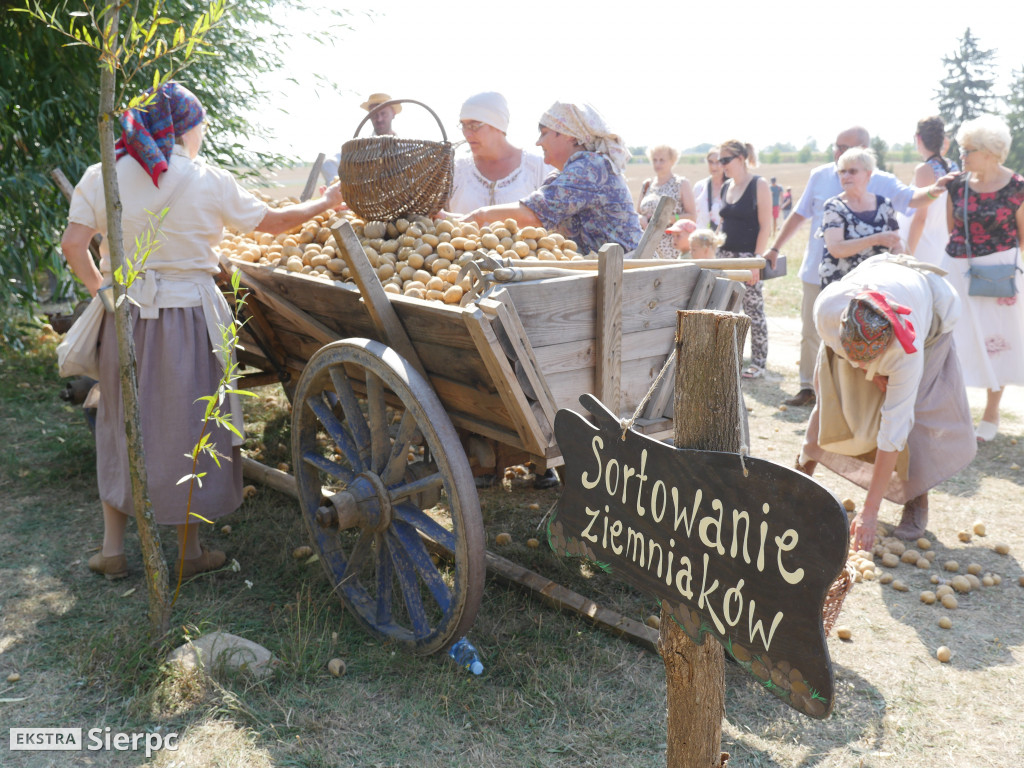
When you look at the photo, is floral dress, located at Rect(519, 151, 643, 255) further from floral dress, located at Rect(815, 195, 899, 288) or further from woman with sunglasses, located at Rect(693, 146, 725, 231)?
woman with sunglasses, located at Rect(693, 146, 725, 231)

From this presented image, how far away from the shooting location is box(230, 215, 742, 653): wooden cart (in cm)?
235

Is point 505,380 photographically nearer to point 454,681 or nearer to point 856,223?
point 454,681

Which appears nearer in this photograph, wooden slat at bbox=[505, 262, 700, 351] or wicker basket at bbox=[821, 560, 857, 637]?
wooden slat at bbox=[505, 262, 700, 351]

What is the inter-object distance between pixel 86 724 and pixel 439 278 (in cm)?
176

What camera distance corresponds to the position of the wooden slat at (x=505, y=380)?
2.18 meters

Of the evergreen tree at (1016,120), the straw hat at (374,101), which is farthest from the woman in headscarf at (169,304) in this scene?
the evergreen tree at (1016,120)

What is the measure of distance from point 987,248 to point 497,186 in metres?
3.01

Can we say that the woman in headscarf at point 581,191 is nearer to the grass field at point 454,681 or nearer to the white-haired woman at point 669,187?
the grass field at point 454,681

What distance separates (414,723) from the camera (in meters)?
2.43

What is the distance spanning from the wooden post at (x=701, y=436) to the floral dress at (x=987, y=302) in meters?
4.11

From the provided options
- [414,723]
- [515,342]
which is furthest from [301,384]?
[414,723]

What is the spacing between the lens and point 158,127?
113 inches

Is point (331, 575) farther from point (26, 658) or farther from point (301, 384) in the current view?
point (26, 658)

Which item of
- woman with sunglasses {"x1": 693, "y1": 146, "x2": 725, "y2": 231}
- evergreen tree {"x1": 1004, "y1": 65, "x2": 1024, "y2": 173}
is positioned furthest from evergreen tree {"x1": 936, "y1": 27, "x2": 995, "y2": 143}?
woman with sunglasses {"x1": 693, "y1": 146, "x2": 725, "y2": 231}
